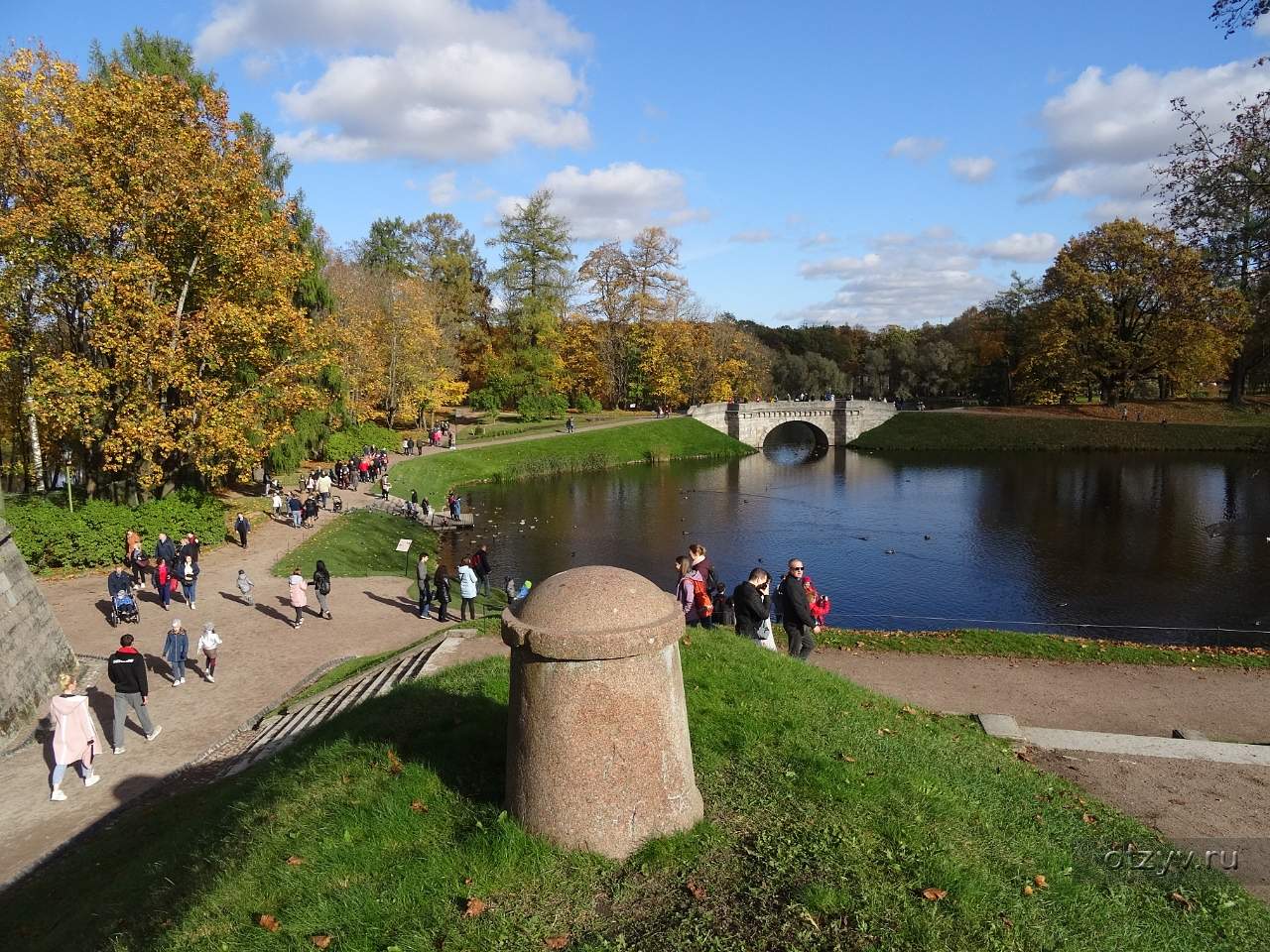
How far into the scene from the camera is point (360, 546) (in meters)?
26.1

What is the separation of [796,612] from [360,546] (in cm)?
1885

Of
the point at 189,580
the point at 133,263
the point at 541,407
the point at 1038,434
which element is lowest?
the point at 189,580

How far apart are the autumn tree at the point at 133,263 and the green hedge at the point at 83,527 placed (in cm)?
112

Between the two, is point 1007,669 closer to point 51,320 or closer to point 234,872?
point 234,872

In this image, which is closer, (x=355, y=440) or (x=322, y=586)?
(x=322, y=586)

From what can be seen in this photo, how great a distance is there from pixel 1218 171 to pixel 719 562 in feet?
58.0

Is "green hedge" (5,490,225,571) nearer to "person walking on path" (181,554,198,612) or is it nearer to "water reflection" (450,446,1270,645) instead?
"person walking on path" (181,554,198,612)

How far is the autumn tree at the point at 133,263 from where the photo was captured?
19406 mm

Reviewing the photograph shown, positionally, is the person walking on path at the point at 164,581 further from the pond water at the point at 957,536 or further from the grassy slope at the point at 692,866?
the grassy slope at the point at 692,866

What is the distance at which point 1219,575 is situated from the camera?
24906 millimetres

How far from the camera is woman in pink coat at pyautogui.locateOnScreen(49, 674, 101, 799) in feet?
31.9

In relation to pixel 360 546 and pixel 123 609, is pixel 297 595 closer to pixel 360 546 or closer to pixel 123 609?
pixel 123 609

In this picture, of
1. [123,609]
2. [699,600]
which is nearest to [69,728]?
[123,609]

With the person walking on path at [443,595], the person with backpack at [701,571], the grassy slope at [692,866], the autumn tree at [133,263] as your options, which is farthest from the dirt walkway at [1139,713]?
the autumn tree at [133,263]
